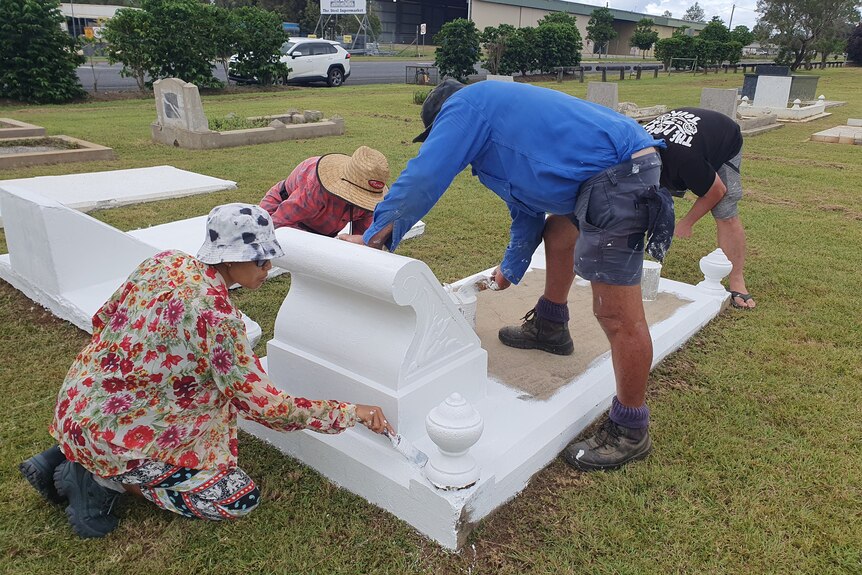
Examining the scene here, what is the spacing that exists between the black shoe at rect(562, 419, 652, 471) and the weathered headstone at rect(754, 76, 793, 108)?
47.6 ft

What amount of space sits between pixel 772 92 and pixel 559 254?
14355mm

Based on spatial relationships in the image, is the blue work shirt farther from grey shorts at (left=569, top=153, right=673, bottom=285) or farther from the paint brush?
the paint brush

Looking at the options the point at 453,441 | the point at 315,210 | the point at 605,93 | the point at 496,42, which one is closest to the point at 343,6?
the point at 496,42

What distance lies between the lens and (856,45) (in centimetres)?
3747

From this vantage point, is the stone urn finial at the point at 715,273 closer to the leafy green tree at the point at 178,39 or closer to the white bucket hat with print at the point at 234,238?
the white bucket hat with print at the point at 234,238

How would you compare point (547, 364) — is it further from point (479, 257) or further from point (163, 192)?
point (163, 192)

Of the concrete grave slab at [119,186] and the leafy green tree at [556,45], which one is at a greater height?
the leafy green tree at [556,45]

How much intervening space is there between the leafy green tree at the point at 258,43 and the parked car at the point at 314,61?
1.22 meters

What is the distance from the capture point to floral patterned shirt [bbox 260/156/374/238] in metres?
3.43

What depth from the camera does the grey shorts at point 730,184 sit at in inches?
158

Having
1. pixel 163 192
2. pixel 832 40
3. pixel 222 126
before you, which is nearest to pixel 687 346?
pixel 163 192

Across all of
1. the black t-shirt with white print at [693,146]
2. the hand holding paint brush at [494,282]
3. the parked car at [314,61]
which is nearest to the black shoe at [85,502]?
the hand holding paint brush at [494,282]

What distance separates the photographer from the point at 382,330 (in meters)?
2.33

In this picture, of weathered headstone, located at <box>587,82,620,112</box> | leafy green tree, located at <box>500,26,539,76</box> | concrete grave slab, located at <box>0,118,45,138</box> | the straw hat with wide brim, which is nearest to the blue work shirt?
the straw hat with wide brim
